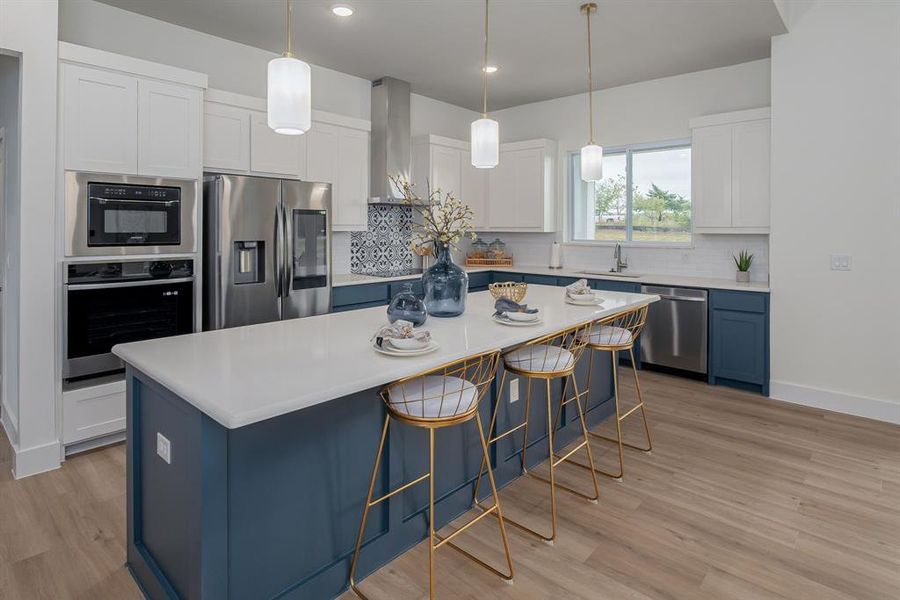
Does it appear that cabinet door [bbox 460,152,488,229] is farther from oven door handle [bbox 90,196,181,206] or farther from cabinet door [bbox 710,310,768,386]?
oven door handle [bbox 90,196,181,206]

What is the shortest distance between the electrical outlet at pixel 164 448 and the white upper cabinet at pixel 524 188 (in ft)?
15.8

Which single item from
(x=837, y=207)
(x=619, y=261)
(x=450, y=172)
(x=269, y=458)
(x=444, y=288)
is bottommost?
(x=269, y=458)

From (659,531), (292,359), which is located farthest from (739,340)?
(292,359)

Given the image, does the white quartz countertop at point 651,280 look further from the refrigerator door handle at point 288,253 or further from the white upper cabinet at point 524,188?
the white upper cabinet at point 524,188

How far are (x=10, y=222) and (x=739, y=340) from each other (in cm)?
533

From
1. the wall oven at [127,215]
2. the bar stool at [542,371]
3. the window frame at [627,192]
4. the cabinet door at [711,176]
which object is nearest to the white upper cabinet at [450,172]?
the window frame at [627,192]

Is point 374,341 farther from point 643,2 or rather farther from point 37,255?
point 643,2

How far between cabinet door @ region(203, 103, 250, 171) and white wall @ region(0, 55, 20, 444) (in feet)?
3.45

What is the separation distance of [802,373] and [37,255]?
535cm

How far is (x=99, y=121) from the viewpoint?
3.09 metres

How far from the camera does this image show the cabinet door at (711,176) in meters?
4.68

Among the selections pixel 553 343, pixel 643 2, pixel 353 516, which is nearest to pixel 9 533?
pixel 353 516

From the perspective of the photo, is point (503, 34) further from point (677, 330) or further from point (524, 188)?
point (677, 330)

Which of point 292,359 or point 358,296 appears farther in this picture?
point 358,296
